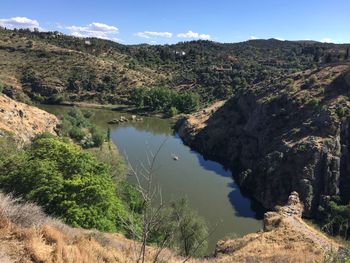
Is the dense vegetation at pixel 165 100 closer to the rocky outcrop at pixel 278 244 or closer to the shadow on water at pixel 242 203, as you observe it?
the shadow on water at pixel 242 203

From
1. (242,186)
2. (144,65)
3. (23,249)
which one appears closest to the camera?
(23,249)

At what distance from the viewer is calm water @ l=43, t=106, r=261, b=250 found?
52.2m

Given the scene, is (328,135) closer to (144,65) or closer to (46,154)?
(46,154)

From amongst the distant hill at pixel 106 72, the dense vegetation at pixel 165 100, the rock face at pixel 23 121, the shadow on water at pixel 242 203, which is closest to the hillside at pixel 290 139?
the shadow on water at pixel 242 203

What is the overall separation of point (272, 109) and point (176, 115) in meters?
47.9

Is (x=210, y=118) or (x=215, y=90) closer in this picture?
(x=210, y=118)

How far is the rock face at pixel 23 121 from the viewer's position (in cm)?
6362

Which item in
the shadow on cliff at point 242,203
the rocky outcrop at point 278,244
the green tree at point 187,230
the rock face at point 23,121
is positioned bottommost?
the shadow on cliff at point 242,203

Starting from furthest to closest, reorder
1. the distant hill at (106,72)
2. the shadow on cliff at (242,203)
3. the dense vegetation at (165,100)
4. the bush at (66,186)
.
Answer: the distant hill at (106,72) < the dense vegetation at (165,100) < the shadow on cliff at (242,203) < the bush at (66,186)

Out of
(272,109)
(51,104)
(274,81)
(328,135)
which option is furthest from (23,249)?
(51,104)

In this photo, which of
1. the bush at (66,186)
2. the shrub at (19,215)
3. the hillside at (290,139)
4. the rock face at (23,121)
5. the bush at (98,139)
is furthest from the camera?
the bush at (98,139)

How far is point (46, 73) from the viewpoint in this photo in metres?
152

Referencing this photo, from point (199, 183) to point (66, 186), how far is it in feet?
125

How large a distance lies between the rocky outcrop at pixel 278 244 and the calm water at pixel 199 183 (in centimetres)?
512
